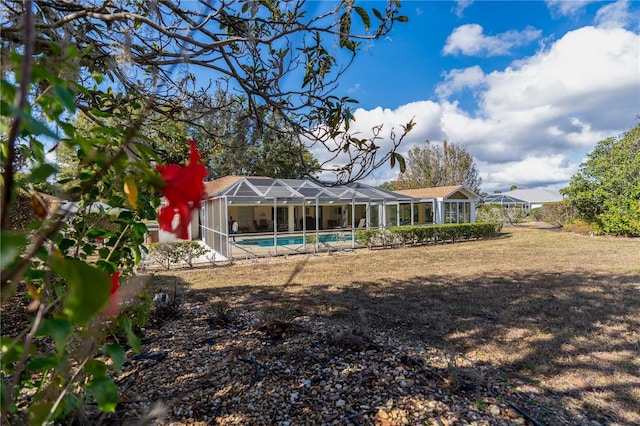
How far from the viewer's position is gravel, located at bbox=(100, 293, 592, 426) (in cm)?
202

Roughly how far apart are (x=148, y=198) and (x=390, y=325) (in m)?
3.37

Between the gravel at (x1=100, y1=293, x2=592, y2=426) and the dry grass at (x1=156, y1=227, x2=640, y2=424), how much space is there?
442 millimetres

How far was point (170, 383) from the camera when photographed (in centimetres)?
237

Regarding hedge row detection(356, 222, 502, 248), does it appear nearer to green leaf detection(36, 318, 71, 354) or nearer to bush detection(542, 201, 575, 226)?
bush detection(542, 201, 575, 226)

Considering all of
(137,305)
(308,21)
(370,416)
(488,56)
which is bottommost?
(370,416)

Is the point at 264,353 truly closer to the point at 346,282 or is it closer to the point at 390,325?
the point at 390,325

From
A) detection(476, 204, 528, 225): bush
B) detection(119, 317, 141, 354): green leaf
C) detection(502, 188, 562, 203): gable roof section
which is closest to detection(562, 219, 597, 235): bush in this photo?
detection(476, 204, 528, 225): bush

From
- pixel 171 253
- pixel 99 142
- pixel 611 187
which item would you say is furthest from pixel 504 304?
pixel 611 187

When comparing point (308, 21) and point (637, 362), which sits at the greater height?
point (308, 21)

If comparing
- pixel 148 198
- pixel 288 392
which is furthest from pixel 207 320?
pixel 148 198

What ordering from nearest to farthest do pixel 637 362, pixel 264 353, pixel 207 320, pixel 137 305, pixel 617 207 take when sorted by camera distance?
pixel 137 305 → pixel 264 353 → pixel 637 362 → pixel 207 320 → pixel 617 207

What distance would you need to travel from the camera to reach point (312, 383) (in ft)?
7.80

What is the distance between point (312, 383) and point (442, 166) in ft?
104

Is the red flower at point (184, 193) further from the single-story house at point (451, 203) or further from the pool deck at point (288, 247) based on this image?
the single-story house at point (451, 203)
